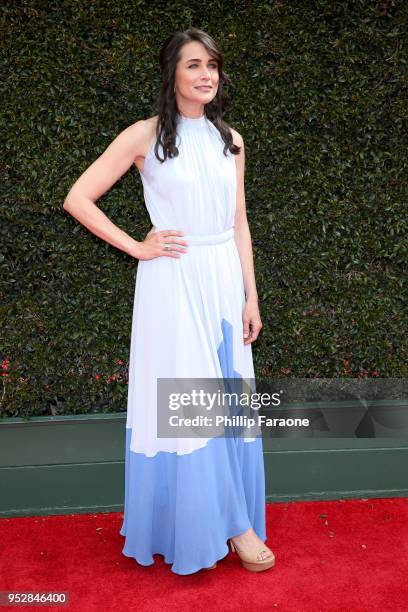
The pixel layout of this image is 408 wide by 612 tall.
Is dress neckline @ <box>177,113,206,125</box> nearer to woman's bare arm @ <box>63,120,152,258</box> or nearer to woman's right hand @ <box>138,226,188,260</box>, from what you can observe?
woman's bare arm @ <box>63,120,152,258</box>

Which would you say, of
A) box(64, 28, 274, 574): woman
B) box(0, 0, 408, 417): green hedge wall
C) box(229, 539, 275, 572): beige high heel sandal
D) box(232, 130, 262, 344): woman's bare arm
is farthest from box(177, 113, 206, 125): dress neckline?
box(229, 539, 275, 572): beige high heel sandal

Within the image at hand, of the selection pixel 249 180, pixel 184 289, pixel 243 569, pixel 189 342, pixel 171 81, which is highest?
pixel 171 81

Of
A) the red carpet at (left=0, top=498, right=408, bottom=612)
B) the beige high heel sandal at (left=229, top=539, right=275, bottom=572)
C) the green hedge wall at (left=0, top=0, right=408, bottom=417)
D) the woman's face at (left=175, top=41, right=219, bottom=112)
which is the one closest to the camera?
the woman's face at (left=175, top=41, right=219, bottom=112)

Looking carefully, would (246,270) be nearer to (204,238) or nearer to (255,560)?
(204,238)

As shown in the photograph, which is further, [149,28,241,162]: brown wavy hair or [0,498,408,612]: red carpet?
[0,498,408,612]: red carpet

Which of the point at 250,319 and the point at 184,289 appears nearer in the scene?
the point at 184,289

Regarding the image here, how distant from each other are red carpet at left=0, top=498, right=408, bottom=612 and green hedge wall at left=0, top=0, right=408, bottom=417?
711 mm

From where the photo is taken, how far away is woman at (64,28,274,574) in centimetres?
252

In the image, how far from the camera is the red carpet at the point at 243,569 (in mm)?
2584

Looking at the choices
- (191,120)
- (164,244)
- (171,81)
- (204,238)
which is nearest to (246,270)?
(204,238)

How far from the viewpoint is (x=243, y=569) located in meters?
2.80

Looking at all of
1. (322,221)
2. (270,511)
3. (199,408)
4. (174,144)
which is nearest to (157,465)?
(199,408)

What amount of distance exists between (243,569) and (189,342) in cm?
105

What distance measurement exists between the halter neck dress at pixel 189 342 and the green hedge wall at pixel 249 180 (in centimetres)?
76
